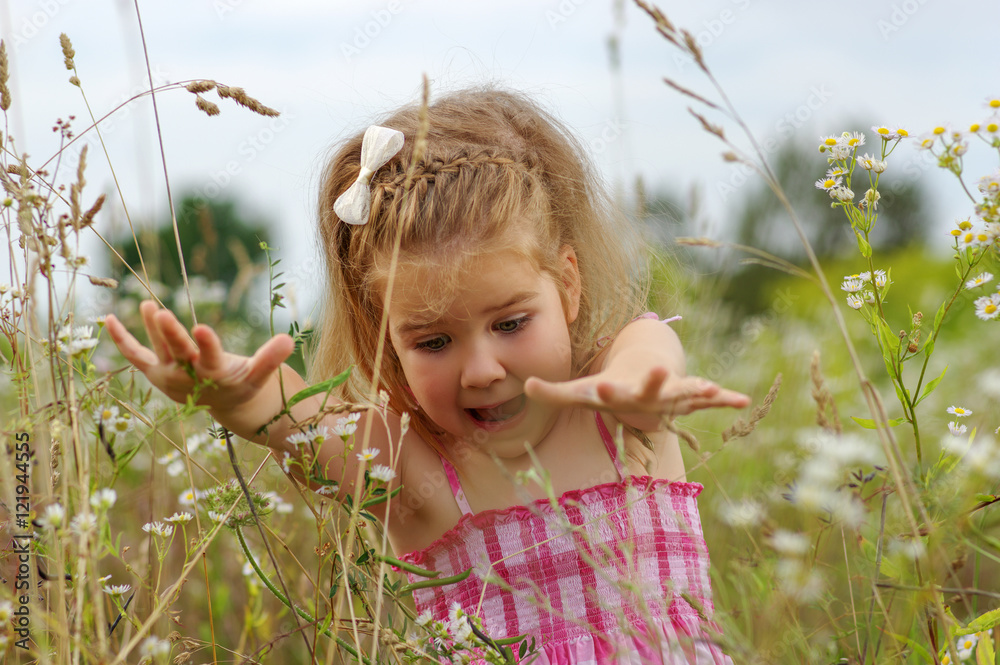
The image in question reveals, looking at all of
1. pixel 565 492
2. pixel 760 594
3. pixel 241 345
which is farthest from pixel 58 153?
pixel 241 345

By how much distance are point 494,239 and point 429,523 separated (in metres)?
0.73

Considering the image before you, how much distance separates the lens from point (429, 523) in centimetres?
200

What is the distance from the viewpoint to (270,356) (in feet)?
4.39

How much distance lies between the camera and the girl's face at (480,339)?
1.66 metres

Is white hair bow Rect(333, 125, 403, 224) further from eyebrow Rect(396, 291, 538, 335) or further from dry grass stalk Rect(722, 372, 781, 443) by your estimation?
dry grass stalk Rect(722, 372, 781, 443)

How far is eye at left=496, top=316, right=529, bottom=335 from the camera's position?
1.71 meters

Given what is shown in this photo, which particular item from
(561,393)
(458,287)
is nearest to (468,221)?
(458,287)

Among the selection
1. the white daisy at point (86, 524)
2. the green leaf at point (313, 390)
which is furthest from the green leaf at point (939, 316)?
the white daisy at point (86, 524)

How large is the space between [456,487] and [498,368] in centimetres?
45

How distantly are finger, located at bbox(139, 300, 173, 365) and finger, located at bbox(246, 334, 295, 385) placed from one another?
5.2 inches

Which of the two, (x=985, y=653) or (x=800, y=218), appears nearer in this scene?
(x=985, y=653)

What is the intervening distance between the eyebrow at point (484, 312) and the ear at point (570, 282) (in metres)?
0.26

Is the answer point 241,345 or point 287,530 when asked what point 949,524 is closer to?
point 287,530

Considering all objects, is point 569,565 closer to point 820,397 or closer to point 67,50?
point 820,397
